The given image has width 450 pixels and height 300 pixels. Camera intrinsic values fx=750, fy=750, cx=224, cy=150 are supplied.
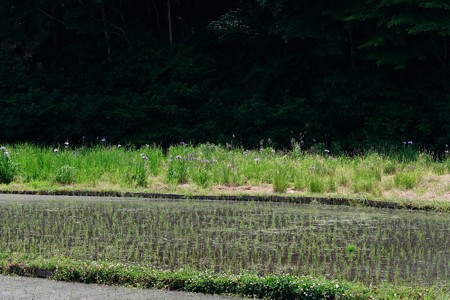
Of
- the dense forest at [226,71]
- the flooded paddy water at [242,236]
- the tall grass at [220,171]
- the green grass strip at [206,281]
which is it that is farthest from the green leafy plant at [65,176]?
the dense forest at [226,71]

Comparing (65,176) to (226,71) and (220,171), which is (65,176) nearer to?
(220,171)

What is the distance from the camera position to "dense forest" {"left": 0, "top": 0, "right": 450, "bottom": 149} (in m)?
20.9

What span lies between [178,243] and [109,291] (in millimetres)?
2101

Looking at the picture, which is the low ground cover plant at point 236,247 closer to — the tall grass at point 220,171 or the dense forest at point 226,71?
the tall grass at point 220,171

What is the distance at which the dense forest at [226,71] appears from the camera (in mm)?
20906

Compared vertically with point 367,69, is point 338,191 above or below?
below

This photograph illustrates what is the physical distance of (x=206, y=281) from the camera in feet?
20.6

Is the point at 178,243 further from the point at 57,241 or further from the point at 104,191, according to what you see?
the point at 104,191

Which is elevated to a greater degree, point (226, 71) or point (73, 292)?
point (226, 71)

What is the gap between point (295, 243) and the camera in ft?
27.3

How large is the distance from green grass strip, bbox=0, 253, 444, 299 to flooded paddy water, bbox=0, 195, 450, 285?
0.48m

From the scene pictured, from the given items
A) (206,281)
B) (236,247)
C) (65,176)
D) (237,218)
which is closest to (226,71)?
(65,176)

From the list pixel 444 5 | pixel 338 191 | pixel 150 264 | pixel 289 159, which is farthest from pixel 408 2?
pixel 150 264

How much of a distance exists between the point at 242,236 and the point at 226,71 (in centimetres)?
1774
